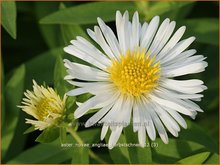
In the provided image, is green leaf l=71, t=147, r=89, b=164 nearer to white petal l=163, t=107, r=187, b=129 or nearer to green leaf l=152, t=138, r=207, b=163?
green leaf l=152, t=138, r=207, b=163

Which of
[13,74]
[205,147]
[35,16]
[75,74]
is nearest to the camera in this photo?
[75,74]

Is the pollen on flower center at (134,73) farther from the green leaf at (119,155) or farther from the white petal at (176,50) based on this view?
the green leaf at (119,155)

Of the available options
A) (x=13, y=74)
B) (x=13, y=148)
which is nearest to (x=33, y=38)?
(x=13, y=74)

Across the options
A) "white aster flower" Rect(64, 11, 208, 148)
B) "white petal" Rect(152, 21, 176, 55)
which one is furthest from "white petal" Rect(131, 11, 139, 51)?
"white petal" Rect(152, 21, 176, 55)

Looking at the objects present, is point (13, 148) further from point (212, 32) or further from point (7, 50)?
point (212, 32)

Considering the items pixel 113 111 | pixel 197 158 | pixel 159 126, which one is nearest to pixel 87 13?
pixel 113 111

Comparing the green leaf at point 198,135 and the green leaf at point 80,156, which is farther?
the green leaf at point 198,135

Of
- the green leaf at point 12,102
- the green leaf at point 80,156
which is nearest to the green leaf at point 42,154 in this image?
the green leaf at point 12,102

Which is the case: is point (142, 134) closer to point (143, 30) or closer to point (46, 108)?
point (46, 108)
